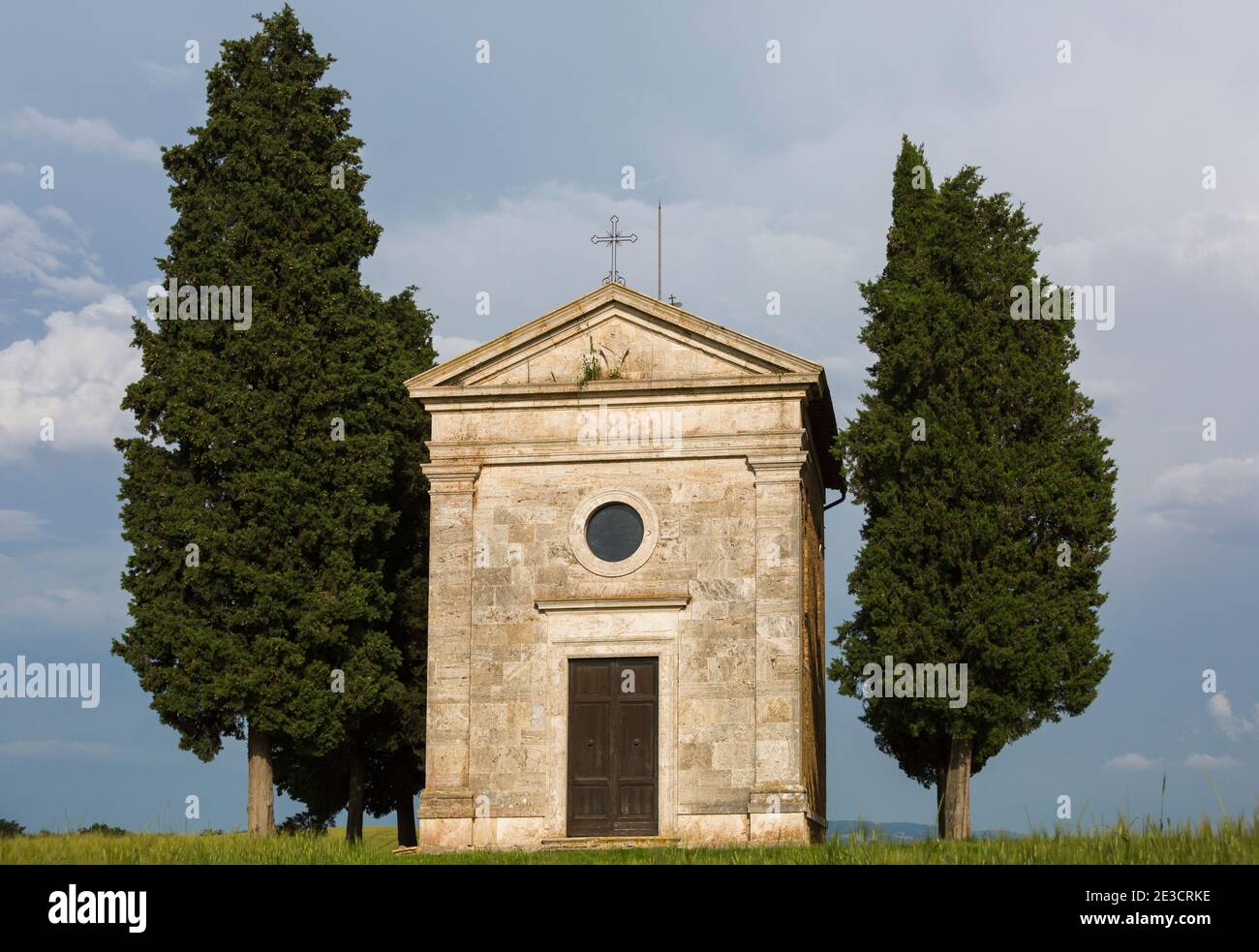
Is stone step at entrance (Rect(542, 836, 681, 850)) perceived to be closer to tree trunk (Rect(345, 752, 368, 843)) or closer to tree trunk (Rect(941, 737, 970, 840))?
tree trunk (Rect(941, 737, 970, 840))

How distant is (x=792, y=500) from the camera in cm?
2617

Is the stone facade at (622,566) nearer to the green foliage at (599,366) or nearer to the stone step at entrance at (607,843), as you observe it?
the green foliage at (599,366)

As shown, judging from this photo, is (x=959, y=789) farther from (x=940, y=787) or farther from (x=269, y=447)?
(x=269, y=447)

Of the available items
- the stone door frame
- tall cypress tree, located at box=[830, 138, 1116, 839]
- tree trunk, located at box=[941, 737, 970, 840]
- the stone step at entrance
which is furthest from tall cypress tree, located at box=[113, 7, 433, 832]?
tree trunk, located at box=[941, 737, 970, 840]

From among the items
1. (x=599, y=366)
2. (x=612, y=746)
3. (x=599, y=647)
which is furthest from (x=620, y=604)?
(x=599, y=366)

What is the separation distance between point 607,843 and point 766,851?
491 centimetres

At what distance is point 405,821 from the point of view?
111 ft

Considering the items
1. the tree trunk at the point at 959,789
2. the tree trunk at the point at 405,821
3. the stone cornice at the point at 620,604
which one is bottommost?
the tree trunk at the point at 405,821

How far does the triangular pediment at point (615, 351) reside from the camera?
87.9 feet

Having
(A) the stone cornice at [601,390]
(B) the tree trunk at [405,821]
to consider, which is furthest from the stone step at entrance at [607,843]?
(B) the tree trunk at [405,821]

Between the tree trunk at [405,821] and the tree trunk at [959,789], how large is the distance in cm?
1232

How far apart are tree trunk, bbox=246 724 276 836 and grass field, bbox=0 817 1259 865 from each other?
4889mm

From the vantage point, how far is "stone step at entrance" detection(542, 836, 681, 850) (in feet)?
81.0
